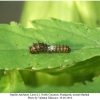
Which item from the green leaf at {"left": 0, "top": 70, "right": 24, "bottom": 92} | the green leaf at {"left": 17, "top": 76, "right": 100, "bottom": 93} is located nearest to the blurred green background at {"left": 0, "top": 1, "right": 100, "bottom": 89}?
the green leaf at {"left": 0, "top": 70, "right": 24, "bottom": 92}

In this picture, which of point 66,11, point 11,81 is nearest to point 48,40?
point 11,81

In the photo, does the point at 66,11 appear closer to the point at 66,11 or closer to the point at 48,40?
the point at 66,11

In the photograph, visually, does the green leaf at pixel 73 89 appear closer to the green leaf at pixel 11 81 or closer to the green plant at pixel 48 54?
the green plant at pixel 48 54

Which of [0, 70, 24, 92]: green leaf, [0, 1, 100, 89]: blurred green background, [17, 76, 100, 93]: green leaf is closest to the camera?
[17, 76, 100, 93]: green leaf

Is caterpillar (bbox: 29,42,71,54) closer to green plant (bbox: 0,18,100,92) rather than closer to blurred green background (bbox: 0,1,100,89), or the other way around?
green plant (bbox: 0,18,100,92)

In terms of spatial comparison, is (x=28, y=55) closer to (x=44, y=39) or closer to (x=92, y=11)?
(x=44, y=39)
